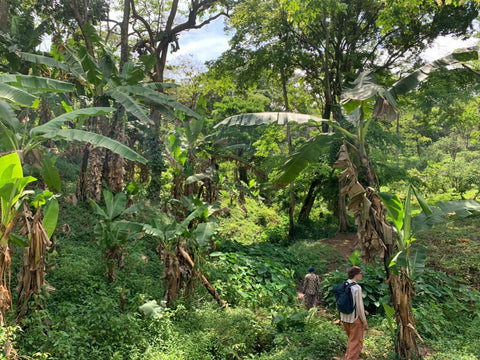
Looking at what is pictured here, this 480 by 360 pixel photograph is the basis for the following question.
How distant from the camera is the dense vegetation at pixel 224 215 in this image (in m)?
5.71

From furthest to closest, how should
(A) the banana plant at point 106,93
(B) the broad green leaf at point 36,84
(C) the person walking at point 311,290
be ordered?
(A) the banana plant at point 106,93
(C) the person walking at point 311,290
(B) the broad green leaf at point 36,84

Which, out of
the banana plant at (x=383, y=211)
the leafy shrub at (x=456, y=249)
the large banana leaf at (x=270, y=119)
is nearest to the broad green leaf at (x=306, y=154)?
the banana plant at (x=383, y=211)

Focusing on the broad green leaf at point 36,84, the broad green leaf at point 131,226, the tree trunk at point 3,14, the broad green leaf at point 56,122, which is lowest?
the broad green leaf at point 131,226

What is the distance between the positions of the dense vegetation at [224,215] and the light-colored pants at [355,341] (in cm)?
41

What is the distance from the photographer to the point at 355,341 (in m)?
5.64

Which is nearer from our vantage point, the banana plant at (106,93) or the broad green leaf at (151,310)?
the broad green leaf at (151,310)

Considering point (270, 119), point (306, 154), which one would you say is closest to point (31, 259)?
point (270, 119)

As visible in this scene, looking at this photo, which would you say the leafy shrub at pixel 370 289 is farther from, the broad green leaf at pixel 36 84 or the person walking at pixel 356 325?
the broad green leaf at pixel 36 84

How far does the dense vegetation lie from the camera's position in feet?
18.7

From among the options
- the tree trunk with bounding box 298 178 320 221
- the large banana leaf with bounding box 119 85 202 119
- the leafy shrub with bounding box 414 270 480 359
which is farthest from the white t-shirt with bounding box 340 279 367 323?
the tree trunk with bounding box 298 178 320 221

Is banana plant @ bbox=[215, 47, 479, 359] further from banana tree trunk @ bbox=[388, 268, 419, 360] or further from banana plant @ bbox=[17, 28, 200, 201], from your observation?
banana plant @ bbox=[17, 28, 200, 201]

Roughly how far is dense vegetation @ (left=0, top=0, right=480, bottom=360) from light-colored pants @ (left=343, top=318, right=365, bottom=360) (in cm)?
41

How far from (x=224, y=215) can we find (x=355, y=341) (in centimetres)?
1097

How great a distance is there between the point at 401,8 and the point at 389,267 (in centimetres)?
1070
